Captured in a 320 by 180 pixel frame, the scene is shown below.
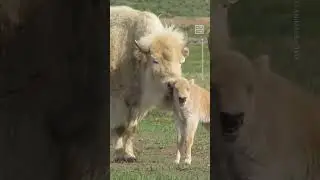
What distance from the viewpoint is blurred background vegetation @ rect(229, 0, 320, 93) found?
0.63 metres

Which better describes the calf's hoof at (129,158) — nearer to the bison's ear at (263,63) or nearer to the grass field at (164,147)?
the grass field at (164,147)

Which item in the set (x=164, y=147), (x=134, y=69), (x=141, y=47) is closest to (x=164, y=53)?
(x=141, y=47)

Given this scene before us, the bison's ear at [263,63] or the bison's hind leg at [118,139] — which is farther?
the bison's hind leg at [118,139]

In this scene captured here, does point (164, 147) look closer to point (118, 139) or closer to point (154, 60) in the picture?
point (118, 139)

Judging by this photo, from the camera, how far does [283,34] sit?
2.13ft

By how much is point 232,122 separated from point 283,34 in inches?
4.1

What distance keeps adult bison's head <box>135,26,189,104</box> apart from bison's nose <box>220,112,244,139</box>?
2836mm

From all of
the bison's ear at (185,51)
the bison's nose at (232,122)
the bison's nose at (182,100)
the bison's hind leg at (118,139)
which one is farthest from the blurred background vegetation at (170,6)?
the bison's nose at (232,122)

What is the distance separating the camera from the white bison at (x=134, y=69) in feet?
12.0

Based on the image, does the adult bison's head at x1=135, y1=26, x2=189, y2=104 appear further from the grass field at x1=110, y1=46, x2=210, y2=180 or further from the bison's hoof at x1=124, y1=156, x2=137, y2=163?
the bison's hoof at x1=124, y1=156, x2=137, y2=163

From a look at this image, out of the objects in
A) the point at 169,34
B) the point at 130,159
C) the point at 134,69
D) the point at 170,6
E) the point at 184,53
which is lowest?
the point at 130,159

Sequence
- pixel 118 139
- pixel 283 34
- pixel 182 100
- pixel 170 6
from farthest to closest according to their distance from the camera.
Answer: pixel 118 139 → pixel 182 100 → pixel 170 6 → pixel 283 34
